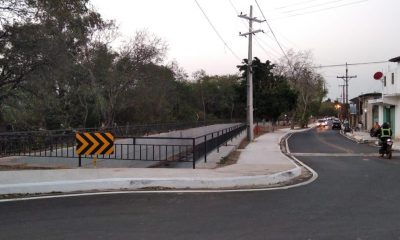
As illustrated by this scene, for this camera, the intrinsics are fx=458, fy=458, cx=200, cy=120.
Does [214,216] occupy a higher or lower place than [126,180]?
lower

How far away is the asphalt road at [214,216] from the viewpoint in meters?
6.61

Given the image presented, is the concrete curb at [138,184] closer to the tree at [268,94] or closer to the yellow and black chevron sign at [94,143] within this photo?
the yellow and black chevron sign at [94,143]

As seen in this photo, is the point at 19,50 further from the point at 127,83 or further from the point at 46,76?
the point at 127,83

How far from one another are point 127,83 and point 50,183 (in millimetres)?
26214

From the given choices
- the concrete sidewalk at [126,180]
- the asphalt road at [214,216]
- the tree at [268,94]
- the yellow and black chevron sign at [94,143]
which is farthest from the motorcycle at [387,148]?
the tree at [268,94]

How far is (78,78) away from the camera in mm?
33594

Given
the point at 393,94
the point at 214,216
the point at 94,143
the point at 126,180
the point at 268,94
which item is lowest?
the point at 214,216

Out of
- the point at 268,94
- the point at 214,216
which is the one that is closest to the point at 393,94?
the point at 268,94

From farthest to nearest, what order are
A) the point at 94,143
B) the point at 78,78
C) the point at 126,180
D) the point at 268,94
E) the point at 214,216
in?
the point at 268,94 < the point at 78,78 < the point at 94,143 < the point at 126,180 < the point at 214,216

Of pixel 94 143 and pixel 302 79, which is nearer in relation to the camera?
pixel 94 143

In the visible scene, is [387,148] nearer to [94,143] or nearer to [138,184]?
[94,143]

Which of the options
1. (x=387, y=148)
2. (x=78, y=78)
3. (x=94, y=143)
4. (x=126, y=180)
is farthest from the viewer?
(x=78, y=78)

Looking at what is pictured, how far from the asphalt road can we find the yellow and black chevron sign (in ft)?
14.0

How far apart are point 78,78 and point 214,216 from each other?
2780 cm
